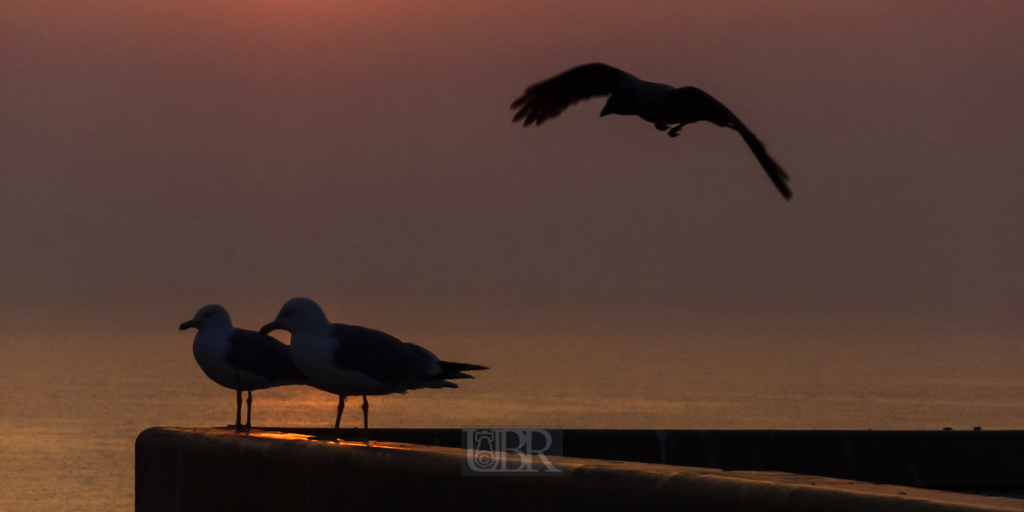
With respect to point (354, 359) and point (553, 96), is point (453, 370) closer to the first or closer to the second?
point (354, 359)

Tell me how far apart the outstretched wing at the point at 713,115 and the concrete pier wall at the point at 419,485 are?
15.6ft

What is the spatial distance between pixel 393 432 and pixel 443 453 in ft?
14.7

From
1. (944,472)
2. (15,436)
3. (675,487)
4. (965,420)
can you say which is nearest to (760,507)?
(675,487)

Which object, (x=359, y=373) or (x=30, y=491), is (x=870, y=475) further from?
(x=30, y=491)

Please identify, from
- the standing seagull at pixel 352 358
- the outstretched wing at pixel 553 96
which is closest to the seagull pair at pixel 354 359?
the standing seagull at pixel 352 358

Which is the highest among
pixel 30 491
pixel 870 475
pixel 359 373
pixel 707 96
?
pixel 707 96

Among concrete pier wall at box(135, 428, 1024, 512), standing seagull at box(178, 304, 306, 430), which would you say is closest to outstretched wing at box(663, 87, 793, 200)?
standing seagull at box(178, 304, 306, 430)

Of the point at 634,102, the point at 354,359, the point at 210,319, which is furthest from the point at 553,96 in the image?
the point at 354,359

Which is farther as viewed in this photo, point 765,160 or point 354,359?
point 765,160

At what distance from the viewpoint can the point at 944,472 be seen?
10.9m

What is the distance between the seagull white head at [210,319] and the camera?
10.5 meters

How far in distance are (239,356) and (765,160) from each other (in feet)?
15.3

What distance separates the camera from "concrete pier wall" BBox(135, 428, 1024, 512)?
15.0 ft

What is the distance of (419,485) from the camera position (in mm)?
6359
